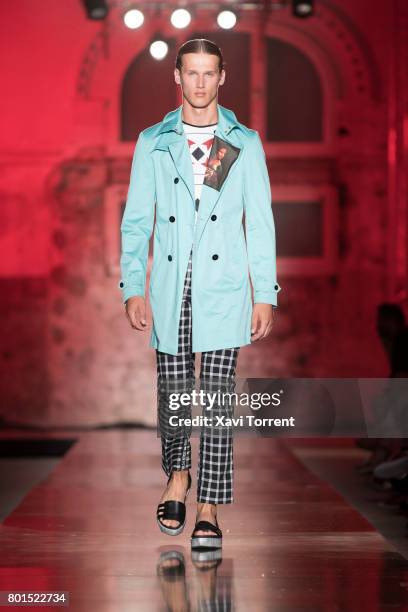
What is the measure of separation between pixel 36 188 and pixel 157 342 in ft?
15.0

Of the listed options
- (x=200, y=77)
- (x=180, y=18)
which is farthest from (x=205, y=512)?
(x=180, y=18)

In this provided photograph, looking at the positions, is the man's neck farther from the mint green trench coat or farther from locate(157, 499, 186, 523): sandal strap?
locate(157, 499, 186, 523): sandal strap

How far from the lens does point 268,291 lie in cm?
291

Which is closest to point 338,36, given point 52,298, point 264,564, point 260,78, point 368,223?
point 260,78

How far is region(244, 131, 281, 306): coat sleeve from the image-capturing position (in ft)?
9.52

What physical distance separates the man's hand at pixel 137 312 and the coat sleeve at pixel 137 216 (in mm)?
25

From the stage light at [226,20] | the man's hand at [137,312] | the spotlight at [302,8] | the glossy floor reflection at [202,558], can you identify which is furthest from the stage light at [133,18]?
the man's hand at [137,312]

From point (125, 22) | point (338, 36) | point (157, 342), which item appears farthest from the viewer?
point (338, 36)

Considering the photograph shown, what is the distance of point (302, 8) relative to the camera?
6680mm

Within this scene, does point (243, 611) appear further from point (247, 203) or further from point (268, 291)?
point (247, 203)

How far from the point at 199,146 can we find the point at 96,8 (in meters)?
4.24

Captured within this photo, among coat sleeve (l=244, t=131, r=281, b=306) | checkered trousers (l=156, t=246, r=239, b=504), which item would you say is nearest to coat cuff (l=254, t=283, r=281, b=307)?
coat sleeve (l=244, t=131, r=281, b=306)

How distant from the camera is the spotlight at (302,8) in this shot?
6.68 metres

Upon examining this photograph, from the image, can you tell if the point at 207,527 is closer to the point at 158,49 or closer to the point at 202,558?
the point at 202,558
